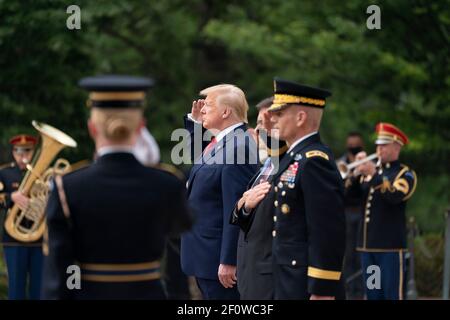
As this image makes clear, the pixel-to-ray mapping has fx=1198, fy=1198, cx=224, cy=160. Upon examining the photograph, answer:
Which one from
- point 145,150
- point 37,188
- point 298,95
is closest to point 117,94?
point 145,150

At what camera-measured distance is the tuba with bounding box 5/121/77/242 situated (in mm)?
12060

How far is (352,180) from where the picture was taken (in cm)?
1383

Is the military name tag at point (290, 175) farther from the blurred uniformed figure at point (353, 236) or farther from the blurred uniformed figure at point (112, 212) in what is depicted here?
the blurred uniformed figure at point (353, 236)

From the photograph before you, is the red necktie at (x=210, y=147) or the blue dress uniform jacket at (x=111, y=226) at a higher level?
the red necktie at (x=210, y=147)

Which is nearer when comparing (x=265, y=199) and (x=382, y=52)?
(x=265, y=199)

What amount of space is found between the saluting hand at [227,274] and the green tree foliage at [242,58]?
803 centimetres

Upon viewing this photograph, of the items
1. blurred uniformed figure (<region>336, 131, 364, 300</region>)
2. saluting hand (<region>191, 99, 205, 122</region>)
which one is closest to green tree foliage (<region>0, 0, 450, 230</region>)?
blurred uniformed figure (<region>336, 131, 364, 300</region>)

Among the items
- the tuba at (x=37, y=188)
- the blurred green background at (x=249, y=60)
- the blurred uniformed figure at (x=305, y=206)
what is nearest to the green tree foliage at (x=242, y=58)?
the blurred green background at (x=249, y=60)

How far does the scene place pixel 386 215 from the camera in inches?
517

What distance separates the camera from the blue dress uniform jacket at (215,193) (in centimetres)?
832
